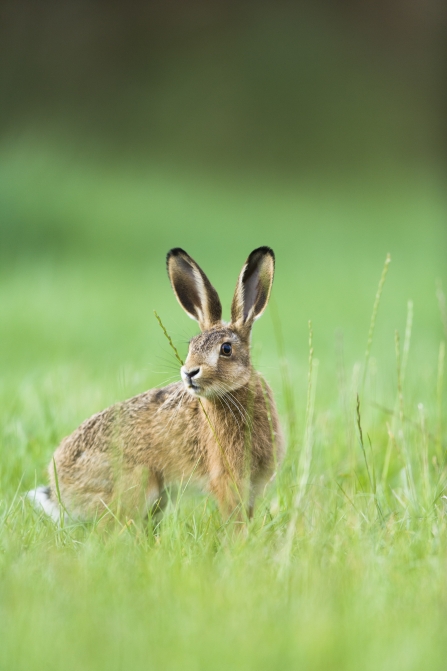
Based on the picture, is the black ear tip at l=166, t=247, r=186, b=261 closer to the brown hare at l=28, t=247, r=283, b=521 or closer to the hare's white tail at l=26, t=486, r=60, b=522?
the brown hare at l=28, t=247, r=283, b=521

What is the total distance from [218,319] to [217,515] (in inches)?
32.5

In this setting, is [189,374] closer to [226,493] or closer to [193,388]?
[193,388]

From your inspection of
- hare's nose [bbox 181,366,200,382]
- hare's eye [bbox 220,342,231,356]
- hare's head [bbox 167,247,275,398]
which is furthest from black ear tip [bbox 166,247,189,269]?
hare's nose [bbox 181,366,200,382]

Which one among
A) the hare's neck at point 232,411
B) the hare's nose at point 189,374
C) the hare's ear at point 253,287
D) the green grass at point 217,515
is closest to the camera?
the green grass at point 217,515

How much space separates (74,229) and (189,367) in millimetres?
8513

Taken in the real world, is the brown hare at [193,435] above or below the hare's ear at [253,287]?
below

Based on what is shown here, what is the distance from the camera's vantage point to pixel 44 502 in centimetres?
361

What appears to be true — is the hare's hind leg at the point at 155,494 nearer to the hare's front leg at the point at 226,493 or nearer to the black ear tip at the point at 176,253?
the hare's front leg at the point at 226,493

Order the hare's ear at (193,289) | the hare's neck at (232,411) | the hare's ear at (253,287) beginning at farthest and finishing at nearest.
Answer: the hare's neck at (232,411) → the hare's ear at (193,289) → the hare's ear at (253,287)

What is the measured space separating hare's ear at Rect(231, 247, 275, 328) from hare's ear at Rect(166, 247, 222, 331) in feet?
0.35

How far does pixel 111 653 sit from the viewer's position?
205 cm

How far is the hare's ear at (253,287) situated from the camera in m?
3.47

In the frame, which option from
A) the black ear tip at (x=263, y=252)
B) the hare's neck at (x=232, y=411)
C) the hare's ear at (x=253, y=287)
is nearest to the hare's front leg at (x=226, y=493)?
the hare's neck at (x=232, y=411)

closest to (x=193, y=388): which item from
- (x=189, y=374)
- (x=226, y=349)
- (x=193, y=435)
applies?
(x=189, y=374)
